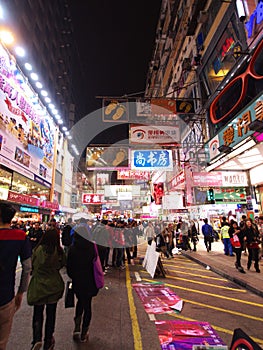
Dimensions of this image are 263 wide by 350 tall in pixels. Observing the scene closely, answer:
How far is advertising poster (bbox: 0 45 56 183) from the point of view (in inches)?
611

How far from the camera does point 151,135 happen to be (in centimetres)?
1240

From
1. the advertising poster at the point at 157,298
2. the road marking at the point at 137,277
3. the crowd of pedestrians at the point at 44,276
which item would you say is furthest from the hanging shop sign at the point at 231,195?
the crowd of pedestrians at the point at 44,276

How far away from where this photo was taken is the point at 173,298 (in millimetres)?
5406

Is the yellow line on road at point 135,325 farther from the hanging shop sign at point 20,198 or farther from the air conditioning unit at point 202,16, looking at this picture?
the air conditioning unit at point 202,16

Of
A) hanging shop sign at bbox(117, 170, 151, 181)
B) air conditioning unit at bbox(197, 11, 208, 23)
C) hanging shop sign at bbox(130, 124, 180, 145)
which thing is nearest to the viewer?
hanging shop sign at bbox(130, 124, 180, 145)

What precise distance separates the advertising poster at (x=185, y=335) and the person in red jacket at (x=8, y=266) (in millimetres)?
2265

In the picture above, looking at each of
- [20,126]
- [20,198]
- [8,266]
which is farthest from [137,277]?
[20,126]

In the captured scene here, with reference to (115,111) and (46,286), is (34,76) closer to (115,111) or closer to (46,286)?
(115,111)

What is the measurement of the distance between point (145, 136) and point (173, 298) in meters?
8.86

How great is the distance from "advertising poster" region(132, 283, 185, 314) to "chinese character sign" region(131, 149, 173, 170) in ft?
23.9

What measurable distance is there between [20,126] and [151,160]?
12.2 metres

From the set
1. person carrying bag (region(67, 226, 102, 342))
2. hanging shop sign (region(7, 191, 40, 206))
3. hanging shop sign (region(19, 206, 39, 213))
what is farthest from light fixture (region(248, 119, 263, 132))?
hanging shop sign (region(19, 206, 39, 213))

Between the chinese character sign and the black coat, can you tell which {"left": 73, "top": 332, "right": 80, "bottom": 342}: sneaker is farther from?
the chinese character sign

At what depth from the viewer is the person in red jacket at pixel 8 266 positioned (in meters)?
2.24
